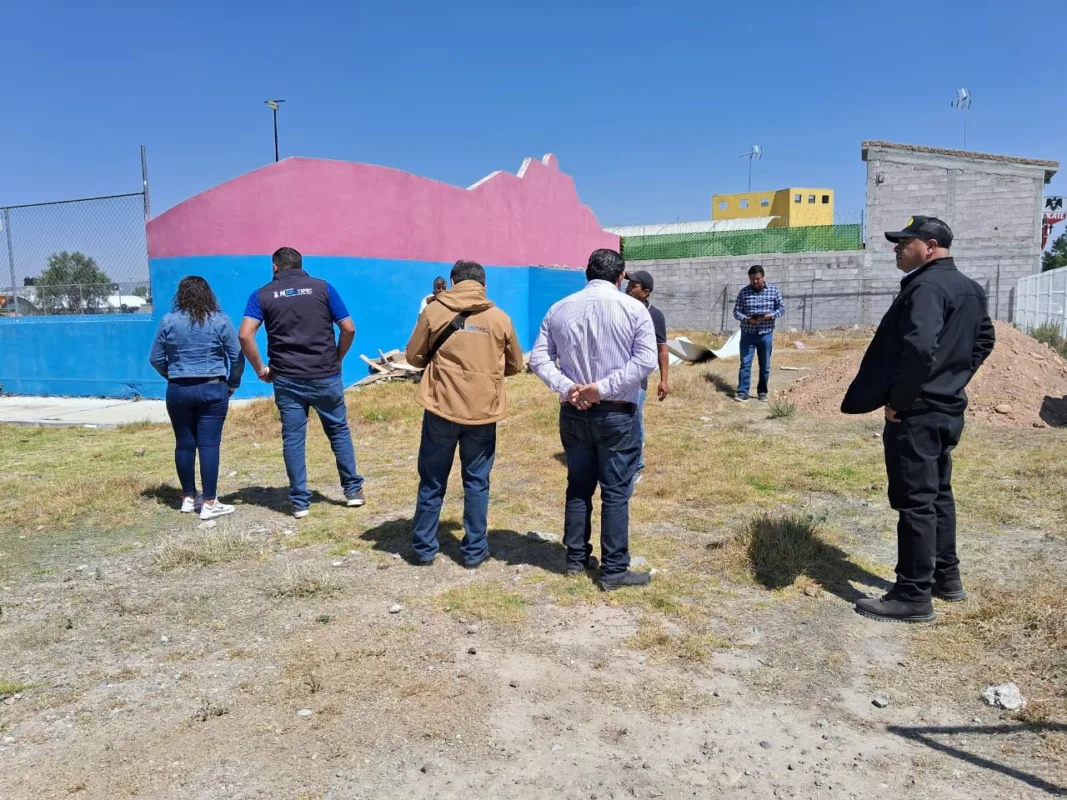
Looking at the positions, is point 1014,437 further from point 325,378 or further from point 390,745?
point 390,745

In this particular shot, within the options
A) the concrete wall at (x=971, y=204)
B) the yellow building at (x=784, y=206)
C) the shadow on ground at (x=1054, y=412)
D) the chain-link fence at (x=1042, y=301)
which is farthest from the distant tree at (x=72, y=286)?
the yellow building at (x=784, y=206)

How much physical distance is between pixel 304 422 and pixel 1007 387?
8.28 meters

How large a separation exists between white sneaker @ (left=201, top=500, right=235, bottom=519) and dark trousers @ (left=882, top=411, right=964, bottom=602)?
14.5 ft

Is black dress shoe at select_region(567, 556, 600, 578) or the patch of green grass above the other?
black dress shoe at select_region(567, 556, 600, 578)

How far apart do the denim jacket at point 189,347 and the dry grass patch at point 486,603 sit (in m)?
2.53

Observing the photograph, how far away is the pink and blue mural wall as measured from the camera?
1068 centimetres

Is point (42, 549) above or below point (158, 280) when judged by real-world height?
below

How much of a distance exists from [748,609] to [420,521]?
1880 millimetres

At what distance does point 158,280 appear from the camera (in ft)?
36.4

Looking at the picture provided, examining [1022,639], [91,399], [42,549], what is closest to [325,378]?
[42,549]

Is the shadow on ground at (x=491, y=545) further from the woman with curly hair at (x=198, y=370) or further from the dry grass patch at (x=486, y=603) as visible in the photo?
the woman with curly hair at (x=198, y=370)

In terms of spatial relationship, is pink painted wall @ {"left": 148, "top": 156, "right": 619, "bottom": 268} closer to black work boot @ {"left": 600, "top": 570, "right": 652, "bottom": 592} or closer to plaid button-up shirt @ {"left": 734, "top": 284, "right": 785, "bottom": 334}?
Answer: plaid button-up shirt @ {"left": 734, "top": 284, "right": 785, "bottom": 334}

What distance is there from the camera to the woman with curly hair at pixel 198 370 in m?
5.07

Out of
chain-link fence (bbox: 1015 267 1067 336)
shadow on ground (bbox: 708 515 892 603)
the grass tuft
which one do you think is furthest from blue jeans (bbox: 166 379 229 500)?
chain-link fence (bbox: 1015 267 1067 336)
